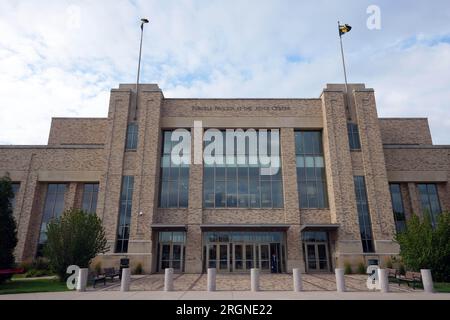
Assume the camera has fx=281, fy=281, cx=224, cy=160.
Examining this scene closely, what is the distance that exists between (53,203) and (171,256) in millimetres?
12682

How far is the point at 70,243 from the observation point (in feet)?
56.1

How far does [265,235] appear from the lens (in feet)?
80.5

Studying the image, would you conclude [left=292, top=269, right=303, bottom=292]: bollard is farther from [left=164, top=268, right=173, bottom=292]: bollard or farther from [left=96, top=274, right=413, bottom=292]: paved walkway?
[left=164, top=268, right=173, bottom=292]: bollard

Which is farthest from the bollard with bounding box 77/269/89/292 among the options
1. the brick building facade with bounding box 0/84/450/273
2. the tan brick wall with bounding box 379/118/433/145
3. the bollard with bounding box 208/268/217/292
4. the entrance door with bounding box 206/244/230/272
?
the tan brick wall with bounding box 379/118/433/145

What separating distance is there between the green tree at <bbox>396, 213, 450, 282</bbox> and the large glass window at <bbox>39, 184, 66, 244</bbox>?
27.8 m

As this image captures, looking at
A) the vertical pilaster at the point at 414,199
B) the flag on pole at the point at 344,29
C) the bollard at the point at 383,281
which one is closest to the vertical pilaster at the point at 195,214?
the bollard at the point at 383,281

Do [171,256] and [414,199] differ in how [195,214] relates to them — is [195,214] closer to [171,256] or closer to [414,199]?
[171,256]

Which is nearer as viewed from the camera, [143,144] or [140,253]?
[140,253]

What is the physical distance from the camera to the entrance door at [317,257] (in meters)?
24.1

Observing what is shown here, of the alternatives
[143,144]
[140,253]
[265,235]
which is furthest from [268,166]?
[140,253]

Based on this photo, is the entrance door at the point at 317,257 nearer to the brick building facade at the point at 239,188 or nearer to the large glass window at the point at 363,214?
the brick building facade at the point at 239,188

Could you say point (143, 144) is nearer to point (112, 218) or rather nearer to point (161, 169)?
point (161, 169)

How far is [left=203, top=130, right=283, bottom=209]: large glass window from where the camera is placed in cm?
2552
